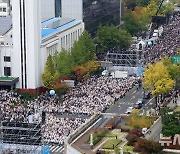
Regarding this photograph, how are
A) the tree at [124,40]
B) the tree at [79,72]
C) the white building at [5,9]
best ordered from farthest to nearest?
the white building at [5,9], the tree at [124,40], the tree at [79,72]

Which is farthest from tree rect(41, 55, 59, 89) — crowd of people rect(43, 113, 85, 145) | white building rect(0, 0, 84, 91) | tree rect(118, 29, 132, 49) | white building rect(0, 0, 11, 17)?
white building rect(0, 0, 11, 17)

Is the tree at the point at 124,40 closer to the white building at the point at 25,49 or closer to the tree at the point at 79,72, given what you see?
the tree at the point at 79,72

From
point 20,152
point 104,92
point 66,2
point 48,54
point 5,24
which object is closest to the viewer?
point 20,152

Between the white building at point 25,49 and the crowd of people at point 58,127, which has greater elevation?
the white building at point 25,49

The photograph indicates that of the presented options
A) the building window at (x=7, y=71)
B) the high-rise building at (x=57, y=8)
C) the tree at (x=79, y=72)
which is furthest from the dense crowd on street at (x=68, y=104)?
the high-rise building at (x=57, y=8)

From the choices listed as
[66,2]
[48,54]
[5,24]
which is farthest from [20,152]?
[66,2]

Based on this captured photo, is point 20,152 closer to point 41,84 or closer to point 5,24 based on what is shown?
point 41,84
